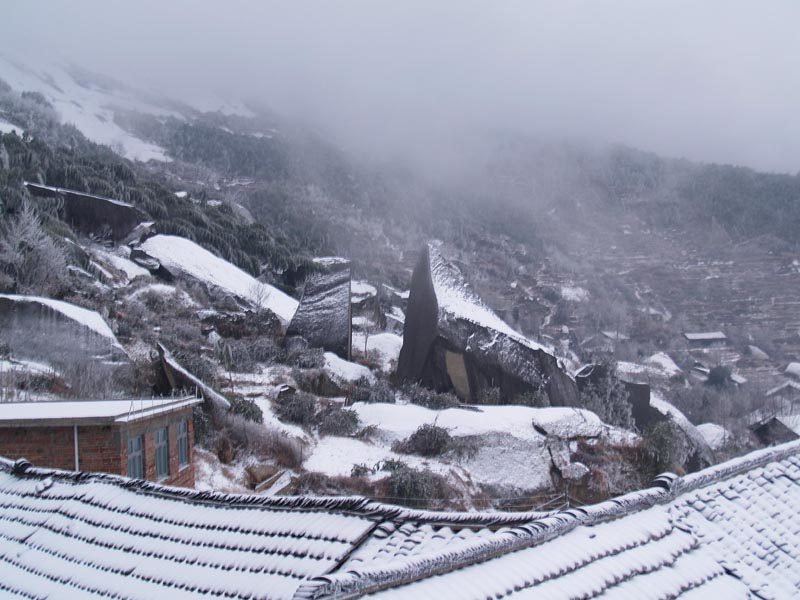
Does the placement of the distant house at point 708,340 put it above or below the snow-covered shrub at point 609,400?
below

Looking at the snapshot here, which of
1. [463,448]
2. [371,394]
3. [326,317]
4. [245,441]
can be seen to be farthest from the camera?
[326,317]

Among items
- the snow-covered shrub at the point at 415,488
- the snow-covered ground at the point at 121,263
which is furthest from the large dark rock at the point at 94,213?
the snow-covered shrub at the point at 415,488

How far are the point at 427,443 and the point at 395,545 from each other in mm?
8958

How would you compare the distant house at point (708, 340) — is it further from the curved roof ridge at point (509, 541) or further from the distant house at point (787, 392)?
the curved roof ridge at point (509, 541)

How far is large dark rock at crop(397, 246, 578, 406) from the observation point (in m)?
16.4

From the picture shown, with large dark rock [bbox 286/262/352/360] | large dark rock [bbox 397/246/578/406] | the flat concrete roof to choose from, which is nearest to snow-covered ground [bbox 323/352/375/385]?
large dark rock [bbox 286/262/352/360]

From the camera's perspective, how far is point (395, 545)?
367 cm

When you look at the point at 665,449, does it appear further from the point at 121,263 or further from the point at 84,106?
the point at 84,106

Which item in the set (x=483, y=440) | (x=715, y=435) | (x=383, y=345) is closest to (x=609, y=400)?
(x=383, y=345)

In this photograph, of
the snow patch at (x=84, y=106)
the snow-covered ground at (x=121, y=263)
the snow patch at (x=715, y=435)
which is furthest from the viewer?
the snow patch at (x=84, y=106)

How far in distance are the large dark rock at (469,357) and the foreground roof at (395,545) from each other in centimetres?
1117

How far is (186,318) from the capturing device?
1872 cm

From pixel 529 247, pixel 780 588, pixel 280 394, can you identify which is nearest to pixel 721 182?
pixel 529 247

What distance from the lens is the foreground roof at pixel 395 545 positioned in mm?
3262
